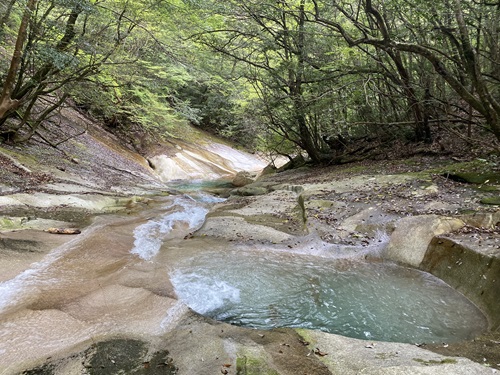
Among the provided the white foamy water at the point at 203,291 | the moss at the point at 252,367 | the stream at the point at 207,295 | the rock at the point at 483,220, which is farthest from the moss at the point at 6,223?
the rock at the point at 483,220

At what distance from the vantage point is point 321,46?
13.7m

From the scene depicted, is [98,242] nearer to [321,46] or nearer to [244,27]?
[244,27]

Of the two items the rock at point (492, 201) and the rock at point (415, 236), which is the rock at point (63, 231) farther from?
the rock at point (492, 201)

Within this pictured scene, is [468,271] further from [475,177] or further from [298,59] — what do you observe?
[298,59]

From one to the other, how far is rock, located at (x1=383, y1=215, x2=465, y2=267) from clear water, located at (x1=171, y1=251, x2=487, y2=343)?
32cm

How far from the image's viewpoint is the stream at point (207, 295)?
419 cm

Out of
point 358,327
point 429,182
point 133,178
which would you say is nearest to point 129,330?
point 358,327

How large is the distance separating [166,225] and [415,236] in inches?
261

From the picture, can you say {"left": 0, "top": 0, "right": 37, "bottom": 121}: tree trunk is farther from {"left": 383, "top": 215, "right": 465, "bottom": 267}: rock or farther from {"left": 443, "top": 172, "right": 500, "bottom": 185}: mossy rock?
{"left": 443, "top": 172, "right": 500, "bottom": 185}: mossy rock

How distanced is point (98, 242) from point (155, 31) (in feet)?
26.5

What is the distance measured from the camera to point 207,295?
217 inches

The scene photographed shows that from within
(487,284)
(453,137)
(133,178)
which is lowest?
(133,178)

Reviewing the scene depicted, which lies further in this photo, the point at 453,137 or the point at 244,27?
the point at 453,137

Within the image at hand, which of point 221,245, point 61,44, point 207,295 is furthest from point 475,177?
point 61,44
